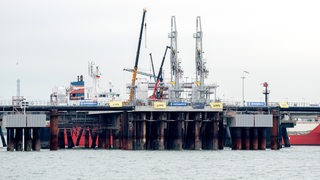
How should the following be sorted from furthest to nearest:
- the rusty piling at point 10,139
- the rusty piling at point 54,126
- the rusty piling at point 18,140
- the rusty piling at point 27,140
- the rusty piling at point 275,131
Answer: the rusty piling at point 275,131, the rusty piling at point 54,126, the rusty piling at point 10,139, the rusty piling at point 18,140, the rusty piling at point 27,140

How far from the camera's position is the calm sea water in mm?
108562

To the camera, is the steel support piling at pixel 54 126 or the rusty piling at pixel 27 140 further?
the steel support piling at pixel 54 126

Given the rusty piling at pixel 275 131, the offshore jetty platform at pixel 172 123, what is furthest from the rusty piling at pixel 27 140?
the rusty piling at pixel 275 131

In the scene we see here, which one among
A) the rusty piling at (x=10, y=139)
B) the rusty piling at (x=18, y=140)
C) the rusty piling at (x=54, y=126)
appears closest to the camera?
the rusty piling at (x=18, y=140)

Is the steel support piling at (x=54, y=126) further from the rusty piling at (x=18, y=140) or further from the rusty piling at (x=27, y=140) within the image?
the rusty piling at (x=18, y=140)

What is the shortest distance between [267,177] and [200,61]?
8668cm

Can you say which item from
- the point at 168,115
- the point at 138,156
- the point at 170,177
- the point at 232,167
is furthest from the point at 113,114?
the point at 170,177

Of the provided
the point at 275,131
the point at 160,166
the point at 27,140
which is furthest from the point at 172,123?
the point at 160,166

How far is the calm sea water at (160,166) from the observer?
108562mm

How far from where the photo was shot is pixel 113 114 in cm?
17988

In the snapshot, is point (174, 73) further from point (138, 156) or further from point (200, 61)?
point (138, 156)

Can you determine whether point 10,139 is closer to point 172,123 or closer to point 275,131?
point 172,123

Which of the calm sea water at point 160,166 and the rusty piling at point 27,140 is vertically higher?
the rusty piling at point 27,140

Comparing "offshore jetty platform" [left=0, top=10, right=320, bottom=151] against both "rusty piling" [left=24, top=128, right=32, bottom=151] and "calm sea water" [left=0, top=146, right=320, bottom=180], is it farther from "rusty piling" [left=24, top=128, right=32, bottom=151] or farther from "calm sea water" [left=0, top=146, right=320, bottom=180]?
"calm sea water" [left=0, top=146, right=320, bottom=180]
